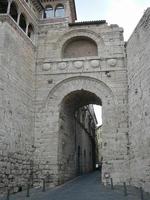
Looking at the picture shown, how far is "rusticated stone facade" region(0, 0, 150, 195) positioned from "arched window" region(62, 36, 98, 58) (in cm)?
5

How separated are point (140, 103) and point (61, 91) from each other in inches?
153

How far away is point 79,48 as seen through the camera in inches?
544

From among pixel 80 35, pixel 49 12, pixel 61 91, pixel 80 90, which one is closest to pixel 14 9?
pixel 80 35

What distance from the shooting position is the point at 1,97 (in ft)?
31.4

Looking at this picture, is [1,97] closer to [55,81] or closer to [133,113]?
[55,81]

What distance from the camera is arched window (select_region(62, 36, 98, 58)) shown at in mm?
13578

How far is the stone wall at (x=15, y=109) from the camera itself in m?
9.53

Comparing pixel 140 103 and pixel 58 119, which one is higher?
pixel 140 103

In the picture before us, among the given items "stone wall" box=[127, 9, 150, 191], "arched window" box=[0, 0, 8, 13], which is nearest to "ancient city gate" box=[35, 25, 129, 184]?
"stone wall" box=[127, 9, 150, 191]

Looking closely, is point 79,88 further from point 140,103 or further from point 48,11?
point 48,11

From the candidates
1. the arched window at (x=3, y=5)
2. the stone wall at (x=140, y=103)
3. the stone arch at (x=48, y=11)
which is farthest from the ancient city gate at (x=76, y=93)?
the arched window at (x=3, y=5)

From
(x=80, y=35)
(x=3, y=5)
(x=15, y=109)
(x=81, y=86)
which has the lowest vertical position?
(x=15, y=109)

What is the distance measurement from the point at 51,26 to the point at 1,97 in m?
6.02

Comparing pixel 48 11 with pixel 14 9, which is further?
pixel 48 11
